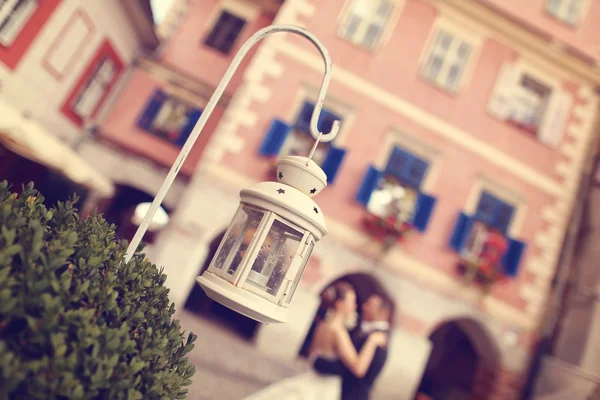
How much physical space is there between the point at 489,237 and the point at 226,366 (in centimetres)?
582

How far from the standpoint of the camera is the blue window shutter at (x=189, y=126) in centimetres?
946

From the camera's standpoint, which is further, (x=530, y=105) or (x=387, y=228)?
(x=530, y=105)

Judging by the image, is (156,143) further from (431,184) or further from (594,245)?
(594,245)

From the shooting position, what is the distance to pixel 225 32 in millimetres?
10125

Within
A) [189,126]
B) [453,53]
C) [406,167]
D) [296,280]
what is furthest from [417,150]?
[296,280]

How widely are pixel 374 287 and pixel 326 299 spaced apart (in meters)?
1.67

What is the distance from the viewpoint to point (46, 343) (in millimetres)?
1484

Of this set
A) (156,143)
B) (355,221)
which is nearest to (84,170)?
(156,143)

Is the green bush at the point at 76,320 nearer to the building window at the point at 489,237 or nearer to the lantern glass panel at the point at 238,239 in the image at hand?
the lantern glass panel at the point at 238,239

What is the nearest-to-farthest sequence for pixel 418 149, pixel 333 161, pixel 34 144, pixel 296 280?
pixel 296 280, pixel 34 144, pixel 333 161, pixel 418 149

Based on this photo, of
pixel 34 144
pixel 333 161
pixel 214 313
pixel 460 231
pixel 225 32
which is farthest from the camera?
pixel 225 32

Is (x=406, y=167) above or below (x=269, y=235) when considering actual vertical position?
above

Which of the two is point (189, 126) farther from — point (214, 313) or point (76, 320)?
point (76, 320)

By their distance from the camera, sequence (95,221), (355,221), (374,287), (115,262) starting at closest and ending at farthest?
1. (115,262)
2. (95,221)
3. (355,221)
4. (374,287)
